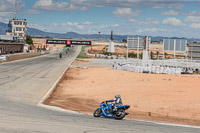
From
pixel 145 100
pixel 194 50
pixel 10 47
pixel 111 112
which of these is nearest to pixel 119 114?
pixel 111 112

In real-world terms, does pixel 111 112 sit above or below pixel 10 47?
below

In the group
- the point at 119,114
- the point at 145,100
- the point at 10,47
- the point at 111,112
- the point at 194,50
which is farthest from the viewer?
the point at 10,47

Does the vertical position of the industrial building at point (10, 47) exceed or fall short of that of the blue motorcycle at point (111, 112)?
it exceeds it

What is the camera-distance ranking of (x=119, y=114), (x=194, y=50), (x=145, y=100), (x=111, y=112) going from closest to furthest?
(x=119, y=114) → (x=111, y=112) → (x=145, y=100) → (x=194, y=50)

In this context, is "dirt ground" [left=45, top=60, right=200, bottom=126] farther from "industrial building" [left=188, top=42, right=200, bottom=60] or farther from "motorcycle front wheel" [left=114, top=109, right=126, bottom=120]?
"industrial building" [left=188, top=42, right=200, bottom=60]

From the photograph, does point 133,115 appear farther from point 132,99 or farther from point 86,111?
point 132,99

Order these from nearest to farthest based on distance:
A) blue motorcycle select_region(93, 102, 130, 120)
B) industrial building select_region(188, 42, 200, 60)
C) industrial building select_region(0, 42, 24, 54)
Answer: blue motorcycle select_region(93, 102, 130, 120), industrial building select_region(188, 42, 200, 60), industrial building select_region(0, 42, 24, 54)

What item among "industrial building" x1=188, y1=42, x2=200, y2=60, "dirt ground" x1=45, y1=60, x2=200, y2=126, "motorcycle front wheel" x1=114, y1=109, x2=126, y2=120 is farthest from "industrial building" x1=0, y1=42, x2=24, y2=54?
"motorcycle front wheel" x1=114, y1=109, x2=126, y2=120

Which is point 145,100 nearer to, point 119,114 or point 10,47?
point 119,114

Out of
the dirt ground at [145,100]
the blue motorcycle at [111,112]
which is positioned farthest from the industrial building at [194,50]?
the blue motorcycle at [111,112]

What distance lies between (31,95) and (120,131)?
14401mm

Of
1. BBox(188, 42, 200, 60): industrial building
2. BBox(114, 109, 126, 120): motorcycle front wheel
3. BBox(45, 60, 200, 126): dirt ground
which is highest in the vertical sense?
BBox(188, 42, 200, 60): industrial building

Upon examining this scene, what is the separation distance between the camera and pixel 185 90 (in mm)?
27000

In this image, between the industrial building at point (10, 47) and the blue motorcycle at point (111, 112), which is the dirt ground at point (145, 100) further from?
the industrial building at point (10, 47)
